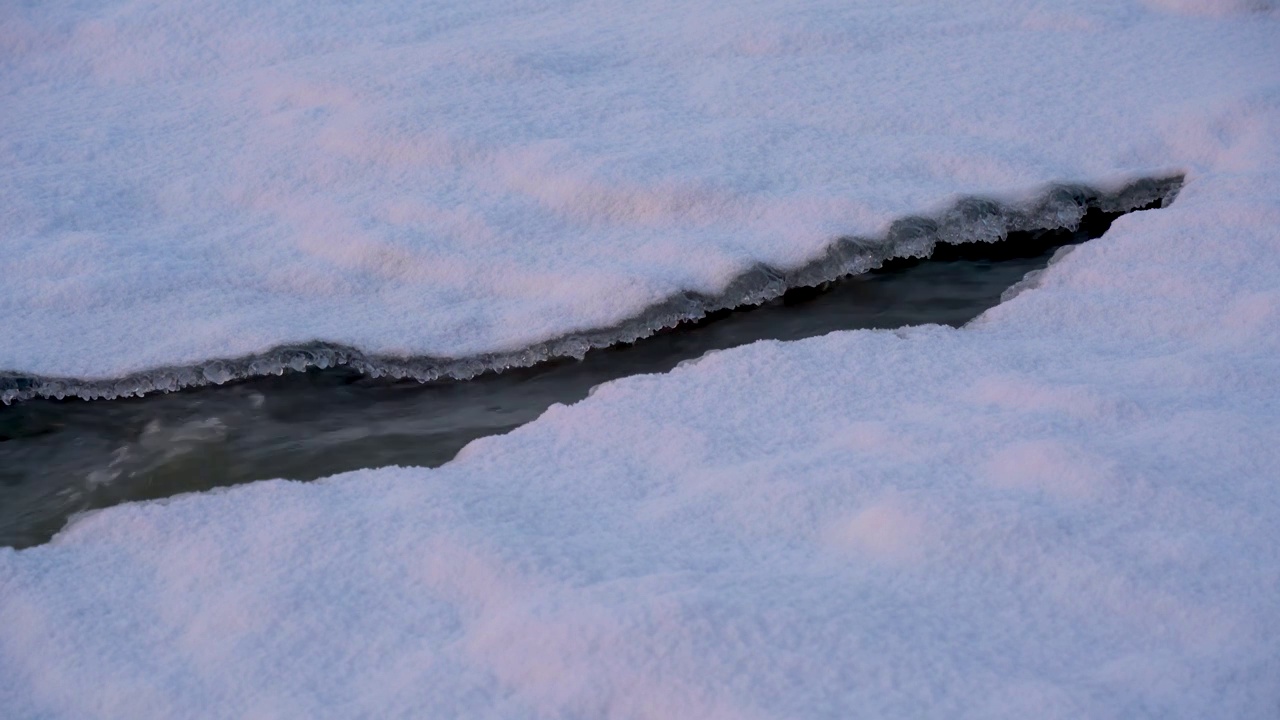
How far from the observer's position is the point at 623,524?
7.22ft

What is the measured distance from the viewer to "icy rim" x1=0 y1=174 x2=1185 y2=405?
2.78 m

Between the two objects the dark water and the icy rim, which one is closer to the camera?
the dark water

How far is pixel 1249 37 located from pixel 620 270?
8.10 feet

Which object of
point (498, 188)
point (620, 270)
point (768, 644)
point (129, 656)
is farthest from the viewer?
point (498, 188)

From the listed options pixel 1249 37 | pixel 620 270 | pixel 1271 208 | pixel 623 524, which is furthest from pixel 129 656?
pixel 1249 37

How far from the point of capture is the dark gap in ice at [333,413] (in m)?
2.56

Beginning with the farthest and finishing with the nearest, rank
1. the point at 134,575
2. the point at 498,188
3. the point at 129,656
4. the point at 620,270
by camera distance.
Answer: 1. the point at 498,188
2. the point at 620,270
3. the point at 134,575
4. the point at 129,656

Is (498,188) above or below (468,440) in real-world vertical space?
above

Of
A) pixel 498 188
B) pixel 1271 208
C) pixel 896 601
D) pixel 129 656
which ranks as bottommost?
pixel 896 601

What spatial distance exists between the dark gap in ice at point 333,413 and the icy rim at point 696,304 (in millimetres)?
23

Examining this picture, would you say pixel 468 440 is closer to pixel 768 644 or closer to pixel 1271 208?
pixel 768 644

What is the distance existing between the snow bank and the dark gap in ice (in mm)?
73

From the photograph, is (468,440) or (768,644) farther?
(468,440)

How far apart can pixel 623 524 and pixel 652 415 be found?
39 cm
